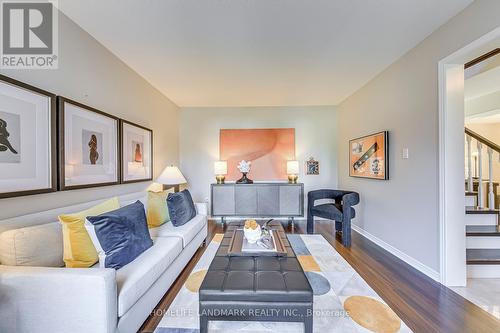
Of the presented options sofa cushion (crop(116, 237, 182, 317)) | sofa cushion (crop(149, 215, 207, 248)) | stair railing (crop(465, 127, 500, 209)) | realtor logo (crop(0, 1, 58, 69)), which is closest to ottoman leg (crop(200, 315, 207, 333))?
sofa cushion (crop(116, 237, 182, 317))

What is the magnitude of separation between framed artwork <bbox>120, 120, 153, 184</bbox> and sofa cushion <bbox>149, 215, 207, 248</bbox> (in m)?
0.78

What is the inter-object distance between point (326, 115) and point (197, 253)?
12.2 feet

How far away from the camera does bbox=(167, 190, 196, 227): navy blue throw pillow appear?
262 centimetres

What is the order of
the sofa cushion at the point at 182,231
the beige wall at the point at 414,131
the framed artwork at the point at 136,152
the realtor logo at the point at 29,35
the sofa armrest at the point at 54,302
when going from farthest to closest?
the framed artwork at the point at 136,152
the sofa cushion at the point at 182,231
the beige wall at the point at 414,131
the realtor logo at the point at 29,35
the sofa armrest at the point at 54,302

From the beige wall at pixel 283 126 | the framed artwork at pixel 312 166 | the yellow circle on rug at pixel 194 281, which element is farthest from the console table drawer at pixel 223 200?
the yellow circle on rug at pixel 194 281

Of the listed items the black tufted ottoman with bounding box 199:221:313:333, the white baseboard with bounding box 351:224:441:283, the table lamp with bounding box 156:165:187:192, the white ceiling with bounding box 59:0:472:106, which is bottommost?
the white baseboard with bounding box 351:224:441:283

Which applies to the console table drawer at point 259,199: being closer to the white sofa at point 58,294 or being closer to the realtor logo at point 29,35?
the white sofa at point 58,294

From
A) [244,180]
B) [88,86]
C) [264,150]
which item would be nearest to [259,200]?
[244,180]

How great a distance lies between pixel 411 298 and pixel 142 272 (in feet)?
7.33

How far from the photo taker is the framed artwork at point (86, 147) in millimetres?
1870

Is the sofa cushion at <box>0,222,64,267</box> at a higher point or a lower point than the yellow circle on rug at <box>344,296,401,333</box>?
higher

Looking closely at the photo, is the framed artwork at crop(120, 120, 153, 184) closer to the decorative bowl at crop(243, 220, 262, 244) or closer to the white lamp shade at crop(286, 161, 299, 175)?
the decorative bowl at crop(243, 220, 262, 244)

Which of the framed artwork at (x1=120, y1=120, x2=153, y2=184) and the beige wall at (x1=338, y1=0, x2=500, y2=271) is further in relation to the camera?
the framed artwork at (x1=120, y1=120, x2=153, y2=184)

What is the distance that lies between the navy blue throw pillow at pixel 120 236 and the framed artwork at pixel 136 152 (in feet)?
3.59
